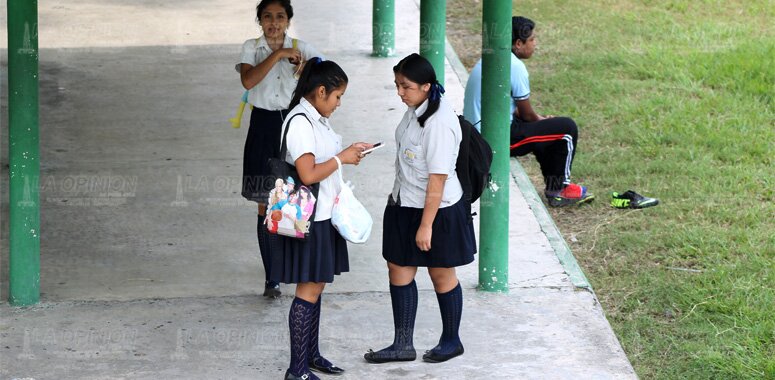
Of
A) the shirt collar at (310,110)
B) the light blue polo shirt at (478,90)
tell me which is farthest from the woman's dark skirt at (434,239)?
the light blue polo shirt at (478,90)

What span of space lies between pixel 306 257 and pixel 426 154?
2.38 ft

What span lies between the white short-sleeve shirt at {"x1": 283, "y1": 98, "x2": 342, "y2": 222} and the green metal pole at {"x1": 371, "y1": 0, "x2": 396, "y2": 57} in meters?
7.46

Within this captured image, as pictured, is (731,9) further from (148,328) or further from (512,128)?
(148,328)

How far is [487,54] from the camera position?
6.55 m

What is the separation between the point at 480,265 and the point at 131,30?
867cm

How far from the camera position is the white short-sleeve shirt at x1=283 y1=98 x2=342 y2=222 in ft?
16.9

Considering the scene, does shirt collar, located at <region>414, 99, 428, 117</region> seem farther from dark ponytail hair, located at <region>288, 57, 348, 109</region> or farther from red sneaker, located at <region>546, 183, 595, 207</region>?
red sneaker, located at <region>546, 183, 595, 207</region>

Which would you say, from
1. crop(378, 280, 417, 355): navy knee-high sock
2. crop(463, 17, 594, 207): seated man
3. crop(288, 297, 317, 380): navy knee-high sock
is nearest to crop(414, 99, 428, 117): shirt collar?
crop(378, 280, 417, 355): navy knee-high sock

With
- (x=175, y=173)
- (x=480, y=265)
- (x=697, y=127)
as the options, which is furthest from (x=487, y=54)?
(x=697, y=127)

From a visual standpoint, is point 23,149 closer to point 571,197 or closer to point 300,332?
point 300,332

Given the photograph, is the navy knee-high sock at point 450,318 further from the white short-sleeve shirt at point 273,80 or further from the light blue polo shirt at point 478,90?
the light blue polo shirt at point 478,90

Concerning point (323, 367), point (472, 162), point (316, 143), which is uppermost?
point (316, 143)

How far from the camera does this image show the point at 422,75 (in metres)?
5.36

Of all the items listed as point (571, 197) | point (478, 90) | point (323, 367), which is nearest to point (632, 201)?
point (571, 197)
